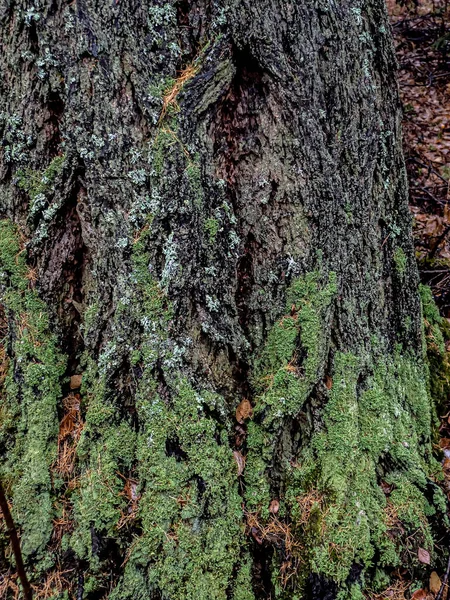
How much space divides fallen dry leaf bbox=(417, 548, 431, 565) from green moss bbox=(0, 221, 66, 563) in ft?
6.08

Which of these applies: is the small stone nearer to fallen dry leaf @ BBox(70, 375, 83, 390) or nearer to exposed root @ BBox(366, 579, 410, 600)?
exposed root @ BBox(366, 579, 410, 600)

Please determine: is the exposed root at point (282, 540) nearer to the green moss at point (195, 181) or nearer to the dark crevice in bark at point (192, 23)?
the green moss at point (195, 181)

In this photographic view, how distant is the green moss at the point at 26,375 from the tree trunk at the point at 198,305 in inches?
0.4

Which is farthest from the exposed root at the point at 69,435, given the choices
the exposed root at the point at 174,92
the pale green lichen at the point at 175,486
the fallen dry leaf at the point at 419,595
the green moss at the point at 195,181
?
the fallen dry leaf at the point at 419,595

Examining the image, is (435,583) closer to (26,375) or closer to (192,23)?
(26,375)

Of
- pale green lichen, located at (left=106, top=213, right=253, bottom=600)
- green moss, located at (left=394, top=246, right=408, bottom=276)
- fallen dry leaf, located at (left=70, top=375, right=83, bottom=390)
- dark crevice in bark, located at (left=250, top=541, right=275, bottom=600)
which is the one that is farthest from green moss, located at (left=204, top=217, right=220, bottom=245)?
dark crevice in bark, located at (left=250, top=541, right=275, bottom=600)

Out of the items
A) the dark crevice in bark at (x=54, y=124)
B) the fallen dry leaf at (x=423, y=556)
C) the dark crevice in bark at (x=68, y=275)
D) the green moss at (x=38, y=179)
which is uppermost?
the dark crevice in bark at (x=54, y=124)

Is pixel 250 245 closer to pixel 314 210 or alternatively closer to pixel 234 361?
pixel 314 210

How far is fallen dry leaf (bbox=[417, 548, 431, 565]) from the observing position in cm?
215

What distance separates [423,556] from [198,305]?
1.62 metres

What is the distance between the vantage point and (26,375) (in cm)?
227

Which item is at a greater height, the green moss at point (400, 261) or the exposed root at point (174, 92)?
the exposed root at point (174, 92)

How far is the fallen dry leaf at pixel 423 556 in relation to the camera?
2150 millimetres

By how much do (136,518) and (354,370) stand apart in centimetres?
126
